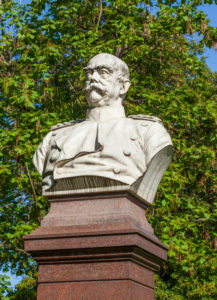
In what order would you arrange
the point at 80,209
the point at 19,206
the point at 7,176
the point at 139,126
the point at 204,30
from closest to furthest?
the point at 80,209, the point at 139,126, the point at 7,176, the point at 19,206, the point at 204,30

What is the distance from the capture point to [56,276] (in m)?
4.40

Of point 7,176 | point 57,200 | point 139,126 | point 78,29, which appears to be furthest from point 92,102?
point 78,29

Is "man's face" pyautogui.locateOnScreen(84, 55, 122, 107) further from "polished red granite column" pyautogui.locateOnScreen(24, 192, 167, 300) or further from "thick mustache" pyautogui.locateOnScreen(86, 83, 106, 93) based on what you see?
"polished red granite column" pyautogui.locateOnScreen(24, 192, 167, 300)

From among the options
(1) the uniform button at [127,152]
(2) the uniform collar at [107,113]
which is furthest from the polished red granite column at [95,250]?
(2) the uniform collar at [107,113]

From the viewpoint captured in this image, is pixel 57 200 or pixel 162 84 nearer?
pixel 57 200

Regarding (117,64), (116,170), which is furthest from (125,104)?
(116,170)

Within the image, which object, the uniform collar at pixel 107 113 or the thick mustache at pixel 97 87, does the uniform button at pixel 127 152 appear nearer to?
the uniform collar at pixel 107 113

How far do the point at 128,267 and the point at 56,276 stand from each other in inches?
23.8

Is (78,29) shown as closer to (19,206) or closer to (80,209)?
(19,206)

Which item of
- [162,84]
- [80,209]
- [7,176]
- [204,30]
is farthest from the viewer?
[162,84]

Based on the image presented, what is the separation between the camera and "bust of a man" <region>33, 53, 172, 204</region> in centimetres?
465

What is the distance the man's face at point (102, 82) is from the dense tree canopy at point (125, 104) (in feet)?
14.0

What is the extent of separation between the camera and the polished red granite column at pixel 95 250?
13.8ft

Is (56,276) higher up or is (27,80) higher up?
(27,80)
